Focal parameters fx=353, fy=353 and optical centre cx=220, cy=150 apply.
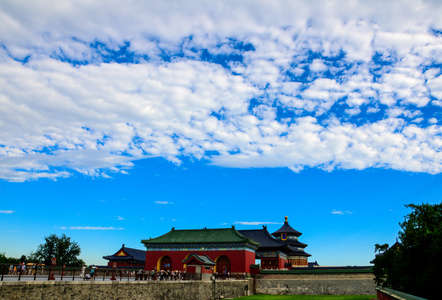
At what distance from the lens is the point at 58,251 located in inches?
2406

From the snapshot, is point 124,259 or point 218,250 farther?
point 124,259

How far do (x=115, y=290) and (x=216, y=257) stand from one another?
24680 mm

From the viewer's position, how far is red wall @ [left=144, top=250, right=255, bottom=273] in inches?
1733

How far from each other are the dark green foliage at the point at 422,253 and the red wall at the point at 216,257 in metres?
24.0

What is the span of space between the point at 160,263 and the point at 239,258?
11455mm

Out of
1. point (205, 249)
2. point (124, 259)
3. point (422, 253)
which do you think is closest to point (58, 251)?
point (124, 259)

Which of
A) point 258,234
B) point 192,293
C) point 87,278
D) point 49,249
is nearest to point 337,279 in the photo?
point 258,234

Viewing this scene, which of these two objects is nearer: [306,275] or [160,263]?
[306,275]

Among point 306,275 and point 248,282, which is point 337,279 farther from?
point 248,282

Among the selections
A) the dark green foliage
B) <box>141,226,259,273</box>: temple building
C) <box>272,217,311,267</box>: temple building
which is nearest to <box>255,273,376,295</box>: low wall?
<box>141,226,259,273</box>: temple building

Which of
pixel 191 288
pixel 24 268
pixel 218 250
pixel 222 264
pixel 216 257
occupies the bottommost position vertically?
pixel 191 288

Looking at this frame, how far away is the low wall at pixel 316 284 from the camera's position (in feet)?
131

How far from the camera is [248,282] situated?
41531 millimetres

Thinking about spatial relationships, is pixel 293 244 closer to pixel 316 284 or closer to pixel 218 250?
pixel 316 284
